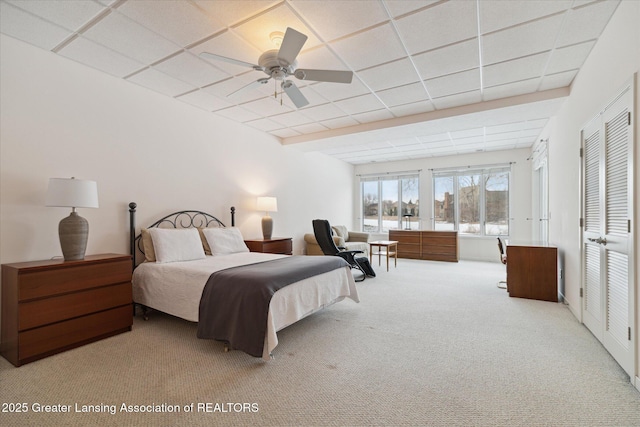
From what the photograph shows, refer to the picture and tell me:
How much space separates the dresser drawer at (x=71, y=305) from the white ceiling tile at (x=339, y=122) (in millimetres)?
3743

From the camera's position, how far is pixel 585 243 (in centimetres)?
309

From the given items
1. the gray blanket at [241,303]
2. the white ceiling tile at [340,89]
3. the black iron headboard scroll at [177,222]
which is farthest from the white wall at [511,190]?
the gray blanket at [241,303]

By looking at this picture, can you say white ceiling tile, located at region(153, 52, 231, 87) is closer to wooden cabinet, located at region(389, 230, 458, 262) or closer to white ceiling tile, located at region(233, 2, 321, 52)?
white ceiling tile, located at region(233, 2, 321, 52)

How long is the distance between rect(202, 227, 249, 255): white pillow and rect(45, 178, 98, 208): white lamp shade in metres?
1.51

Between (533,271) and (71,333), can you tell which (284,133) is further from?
(533,271)

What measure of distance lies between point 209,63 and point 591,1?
10.9 ft

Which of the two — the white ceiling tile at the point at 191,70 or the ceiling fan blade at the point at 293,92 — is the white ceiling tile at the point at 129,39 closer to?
the white ceiling tile at the point at 191,70

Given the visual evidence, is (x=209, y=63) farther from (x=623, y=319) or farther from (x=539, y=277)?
(x=539, y=277)

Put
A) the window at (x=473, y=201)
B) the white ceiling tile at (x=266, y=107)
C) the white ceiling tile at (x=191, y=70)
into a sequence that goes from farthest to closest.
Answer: the window at (x=473, y=201) < the white ceiling tile at (x=266, y=107) < the white ceiling tile at (x=191, y=70)

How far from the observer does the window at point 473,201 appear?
24.3ft

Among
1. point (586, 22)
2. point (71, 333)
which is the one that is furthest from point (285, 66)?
point (71, 333)

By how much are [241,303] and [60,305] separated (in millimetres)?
1553

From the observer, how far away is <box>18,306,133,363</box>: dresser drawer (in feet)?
7.74

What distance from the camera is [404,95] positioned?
398 cm
